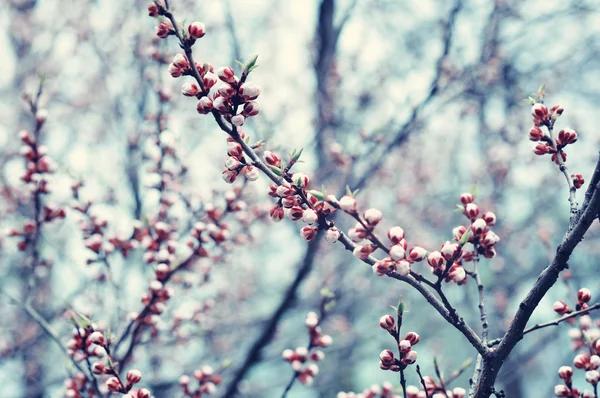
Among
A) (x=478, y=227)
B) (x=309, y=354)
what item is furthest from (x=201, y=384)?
(x=478, y=227)

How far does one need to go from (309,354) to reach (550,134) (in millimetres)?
1659

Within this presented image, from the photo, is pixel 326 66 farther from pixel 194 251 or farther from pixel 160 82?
pixel 194 251

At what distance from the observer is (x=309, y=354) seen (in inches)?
104

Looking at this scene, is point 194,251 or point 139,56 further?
point 139,56

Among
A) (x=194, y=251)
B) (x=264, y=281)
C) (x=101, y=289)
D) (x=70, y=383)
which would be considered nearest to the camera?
(x=70, y=383)

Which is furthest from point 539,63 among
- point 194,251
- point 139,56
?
point 194,251

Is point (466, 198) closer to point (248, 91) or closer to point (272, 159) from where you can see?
point (272, 159)

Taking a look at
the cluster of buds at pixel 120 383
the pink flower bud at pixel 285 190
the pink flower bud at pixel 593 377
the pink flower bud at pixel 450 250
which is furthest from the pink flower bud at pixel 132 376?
the pink flower bud at pixel 593 377

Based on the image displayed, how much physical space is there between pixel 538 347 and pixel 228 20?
5305 mm

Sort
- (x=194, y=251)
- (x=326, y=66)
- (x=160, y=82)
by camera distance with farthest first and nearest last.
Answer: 1. (x=326, y=66)
2. (x=160, y=82)
3. (x=194, y=251)

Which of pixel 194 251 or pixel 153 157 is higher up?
pixel 153 157

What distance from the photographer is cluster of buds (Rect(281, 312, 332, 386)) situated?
256 cm

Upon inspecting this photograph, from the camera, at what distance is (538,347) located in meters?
5.78

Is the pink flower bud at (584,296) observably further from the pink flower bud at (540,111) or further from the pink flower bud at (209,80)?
the pink flower bud at (209,80)
